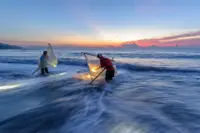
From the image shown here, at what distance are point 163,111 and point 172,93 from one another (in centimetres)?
381

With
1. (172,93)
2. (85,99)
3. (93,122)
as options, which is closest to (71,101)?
(85,99)

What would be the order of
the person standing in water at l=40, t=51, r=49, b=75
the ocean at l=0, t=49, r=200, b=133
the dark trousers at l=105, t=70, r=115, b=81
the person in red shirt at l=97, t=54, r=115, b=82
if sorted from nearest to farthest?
1. the ocean at l=0, t=49, r=200, b=133
2. the person in red shirt at l=97, t=54, r=115, b=82
3. the dark trousers at l=105, t=70, r=115, b=81
4. the person standing in water at l=40, t=51, r=49, b=75

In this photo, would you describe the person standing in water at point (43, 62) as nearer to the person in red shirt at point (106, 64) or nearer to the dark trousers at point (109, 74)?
the person in red shirt at point (106, 64)

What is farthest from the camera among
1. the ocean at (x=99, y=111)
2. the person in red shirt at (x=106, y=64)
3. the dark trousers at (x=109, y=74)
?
the dark trousers at (x=109, y=74)

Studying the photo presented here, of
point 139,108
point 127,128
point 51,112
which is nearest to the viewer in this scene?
point 127,128

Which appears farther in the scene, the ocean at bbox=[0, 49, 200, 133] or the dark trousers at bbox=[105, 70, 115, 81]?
the dark trousers at bbox=[105, 70, 115, 81]

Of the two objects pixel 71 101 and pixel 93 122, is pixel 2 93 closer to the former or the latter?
pixel 71 101

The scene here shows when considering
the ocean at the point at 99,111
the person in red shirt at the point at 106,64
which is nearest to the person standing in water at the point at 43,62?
the person in red shirt at the point at 106,64

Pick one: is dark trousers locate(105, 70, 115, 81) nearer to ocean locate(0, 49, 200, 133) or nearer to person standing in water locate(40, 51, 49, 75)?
ocean locate(0, 49, 200, 133)

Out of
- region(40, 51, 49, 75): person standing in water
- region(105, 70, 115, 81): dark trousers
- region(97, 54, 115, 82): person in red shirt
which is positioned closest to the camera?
region(97, 54, 115, 82): person in red shirt

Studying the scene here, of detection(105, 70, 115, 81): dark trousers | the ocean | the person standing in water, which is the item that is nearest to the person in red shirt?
detection(105, 70, 115, 81): dark trousers

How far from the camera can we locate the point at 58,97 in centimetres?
1118

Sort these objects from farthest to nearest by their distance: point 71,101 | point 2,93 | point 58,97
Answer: point 2,93 → point 58,97 → point 71,101

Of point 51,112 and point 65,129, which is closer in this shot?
point 65,129
